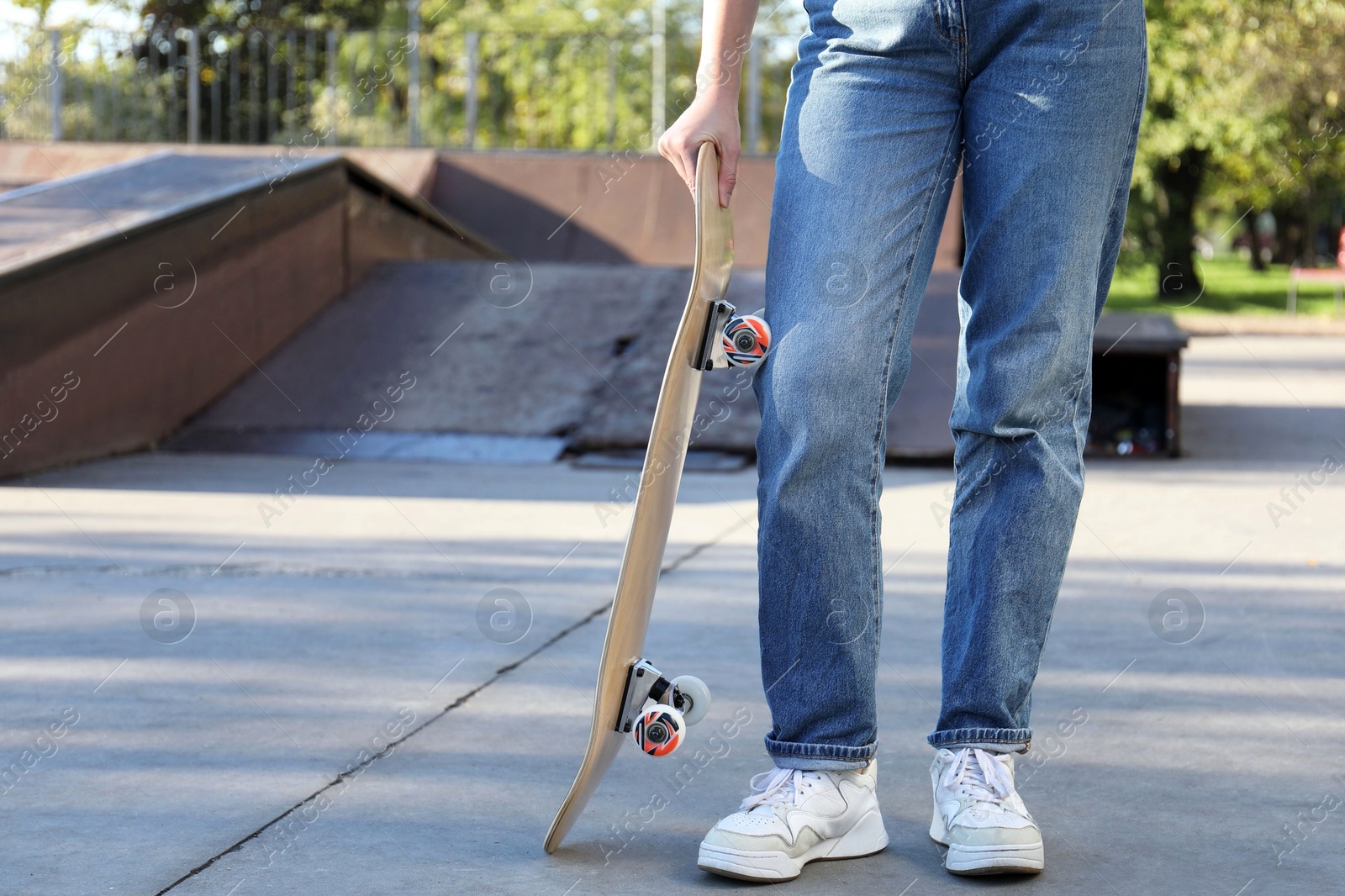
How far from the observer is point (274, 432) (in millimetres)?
6473

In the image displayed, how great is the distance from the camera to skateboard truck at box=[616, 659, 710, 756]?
1794 millimetres

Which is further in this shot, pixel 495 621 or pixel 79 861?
pixel 495 621

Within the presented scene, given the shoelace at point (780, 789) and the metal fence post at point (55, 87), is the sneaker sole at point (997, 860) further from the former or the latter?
the metal fence post at point (55, 87)

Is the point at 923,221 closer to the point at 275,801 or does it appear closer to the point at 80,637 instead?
the point at 275,801

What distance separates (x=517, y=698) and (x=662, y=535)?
86cm

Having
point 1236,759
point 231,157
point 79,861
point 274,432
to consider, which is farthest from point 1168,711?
point 231,157

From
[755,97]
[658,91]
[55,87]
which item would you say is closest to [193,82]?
[55,87]

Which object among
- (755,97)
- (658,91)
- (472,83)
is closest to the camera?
(755,97)

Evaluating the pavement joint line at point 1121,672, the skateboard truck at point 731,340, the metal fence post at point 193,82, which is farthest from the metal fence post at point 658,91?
the skateboard truck at point 731,340

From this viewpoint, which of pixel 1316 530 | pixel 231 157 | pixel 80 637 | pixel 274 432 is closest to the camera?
pixel 80 637

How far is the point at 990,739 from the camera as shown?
6.23ft

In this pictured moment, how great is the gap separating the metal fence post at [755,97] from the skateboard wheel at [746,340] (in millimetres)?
9844

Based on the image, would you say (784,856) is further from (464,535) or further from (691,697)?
(464,535)

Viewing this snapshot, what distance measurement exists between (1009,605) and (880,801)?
0.43 metres
